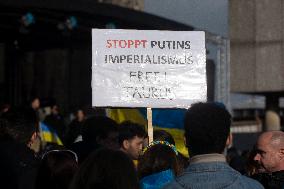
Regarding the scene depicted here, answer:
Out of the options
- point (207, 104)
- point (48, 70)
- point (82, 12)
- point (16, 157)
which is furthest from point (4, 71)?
point (207, 104)

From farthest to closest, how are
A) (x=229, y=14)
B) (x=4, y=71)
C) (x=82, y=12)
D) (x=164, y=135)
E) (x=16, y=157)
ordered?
(x=4, y=71) → (x=229, y=14) → (x=82, y=12) → (x=164, y=135) → (x=16, y=157)

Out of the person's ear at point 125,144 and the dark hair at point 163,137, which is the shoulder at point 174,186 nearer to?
the dark hair at point 163,137

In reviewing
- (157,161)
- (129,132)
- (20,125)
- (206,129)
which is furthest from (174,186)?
(129,132)

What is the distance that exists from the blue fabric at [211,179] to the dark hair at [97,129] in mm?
3111

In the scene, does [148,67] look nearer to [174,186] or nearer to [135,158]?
[135,158]

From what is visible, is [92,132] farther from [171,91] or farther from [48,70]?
[48,70]

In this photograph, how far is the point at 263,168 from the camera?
18.0ft

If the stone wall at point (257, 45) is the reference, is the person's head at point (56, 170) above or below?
below

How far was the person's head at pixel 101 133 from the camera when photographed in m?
6.76

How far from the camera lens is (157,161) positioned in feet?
17.4

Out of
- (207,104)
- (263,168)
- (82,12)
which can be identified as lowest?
(263,168)

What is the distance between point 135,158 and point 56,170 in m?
2.39

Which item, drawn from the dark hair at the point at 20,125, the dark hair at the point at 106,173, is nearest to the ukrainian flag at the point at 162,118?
the dark hair at the point at 20,125

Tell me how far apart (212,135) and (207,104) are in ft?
0.51
